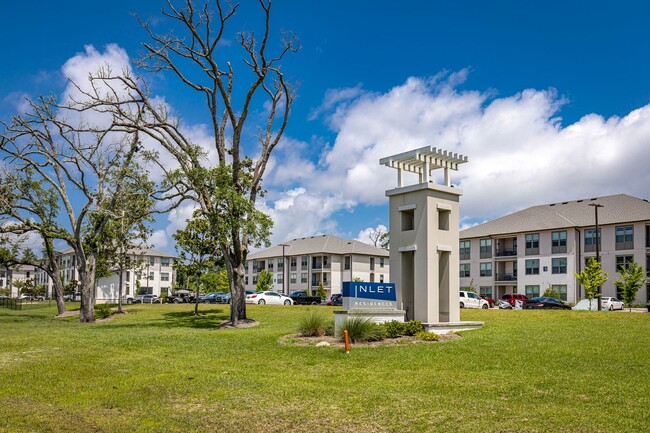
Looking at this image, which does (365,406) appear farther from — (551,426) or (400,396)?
(551,426)

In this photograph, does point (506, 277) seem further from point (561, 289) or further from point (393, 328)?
point (393, 328)

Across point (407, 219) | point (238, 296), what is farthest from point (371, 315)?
point (238, 296)

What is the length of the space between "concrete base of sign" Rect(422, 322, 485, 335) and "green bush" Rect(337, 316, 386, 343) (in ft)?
7.63

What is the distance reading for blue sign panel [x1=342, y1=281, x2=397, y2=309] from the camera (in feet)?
70.5

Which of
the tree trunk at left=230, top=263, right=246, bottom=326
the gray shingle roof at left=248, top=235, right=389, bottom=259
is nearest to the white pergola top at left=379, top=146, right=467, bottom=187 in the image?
the tree trunk at left=230, top=263, right=246, bottom=326

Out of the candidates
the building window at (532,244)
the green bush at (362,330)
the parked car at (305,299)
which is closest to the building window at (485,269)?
the building window at (532,244)

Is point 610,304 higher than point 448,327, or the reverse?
point 448,327

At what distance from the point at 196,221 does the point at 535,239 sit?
4041cm

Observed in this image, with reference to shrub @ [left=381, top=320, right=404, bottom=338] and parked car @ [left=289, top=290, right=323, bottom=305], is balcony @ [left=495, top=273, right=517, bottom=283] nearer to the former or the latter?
parked car @ [left=289, top=290, right=323, bottom=305]

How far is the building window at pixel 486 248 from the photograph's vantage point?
71.4m

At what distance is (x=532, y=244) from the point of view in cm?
6612

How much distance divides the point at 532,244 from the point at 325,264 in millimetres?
31207

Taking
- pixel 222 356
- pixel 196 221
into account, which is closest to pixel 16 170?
pixel 196 221

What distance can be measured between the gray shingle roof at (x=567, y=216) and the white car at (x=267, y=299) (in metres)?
26.6
